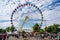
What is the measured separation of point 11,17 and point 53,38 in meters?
14.4

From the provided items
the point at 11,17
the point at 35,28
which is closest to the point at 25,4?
the point at 11,17

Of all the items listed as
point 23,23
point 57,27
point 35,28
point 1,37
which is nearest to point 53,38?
point 1,37

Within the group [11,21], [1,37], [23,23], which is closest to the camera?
[1,37]

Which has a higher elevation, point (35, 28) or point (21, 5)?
point (21, 5)

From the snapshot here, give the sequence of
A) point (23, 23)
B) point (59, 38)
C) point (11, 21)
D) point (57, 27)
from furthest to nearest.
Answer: point (57, 27) < point (23, 23) < point (11, 21) < point (59, 38)

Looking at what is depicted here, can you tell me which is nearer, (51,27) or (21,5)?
(21,5)

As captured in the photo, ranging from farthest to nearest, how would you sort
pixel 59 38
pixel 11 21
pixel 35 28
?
pixel 35 28 < pixel 11 21 < pixel 59 38

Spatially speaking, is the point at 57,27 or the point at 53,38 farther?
the point at 57,27

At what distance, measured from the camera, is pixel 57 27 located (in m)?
67.2

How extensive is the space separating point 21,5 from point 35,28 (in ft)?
82.2

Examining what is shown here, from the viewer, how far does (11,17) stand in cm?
3572

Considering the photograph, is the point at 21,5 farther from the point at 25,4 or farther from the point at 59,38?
the point at 59,38

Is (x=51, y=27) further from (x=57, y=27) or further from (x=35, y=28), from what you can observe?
(x=35, y=28)

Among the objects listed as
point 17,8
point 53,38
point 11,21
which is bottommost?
point 53,38
